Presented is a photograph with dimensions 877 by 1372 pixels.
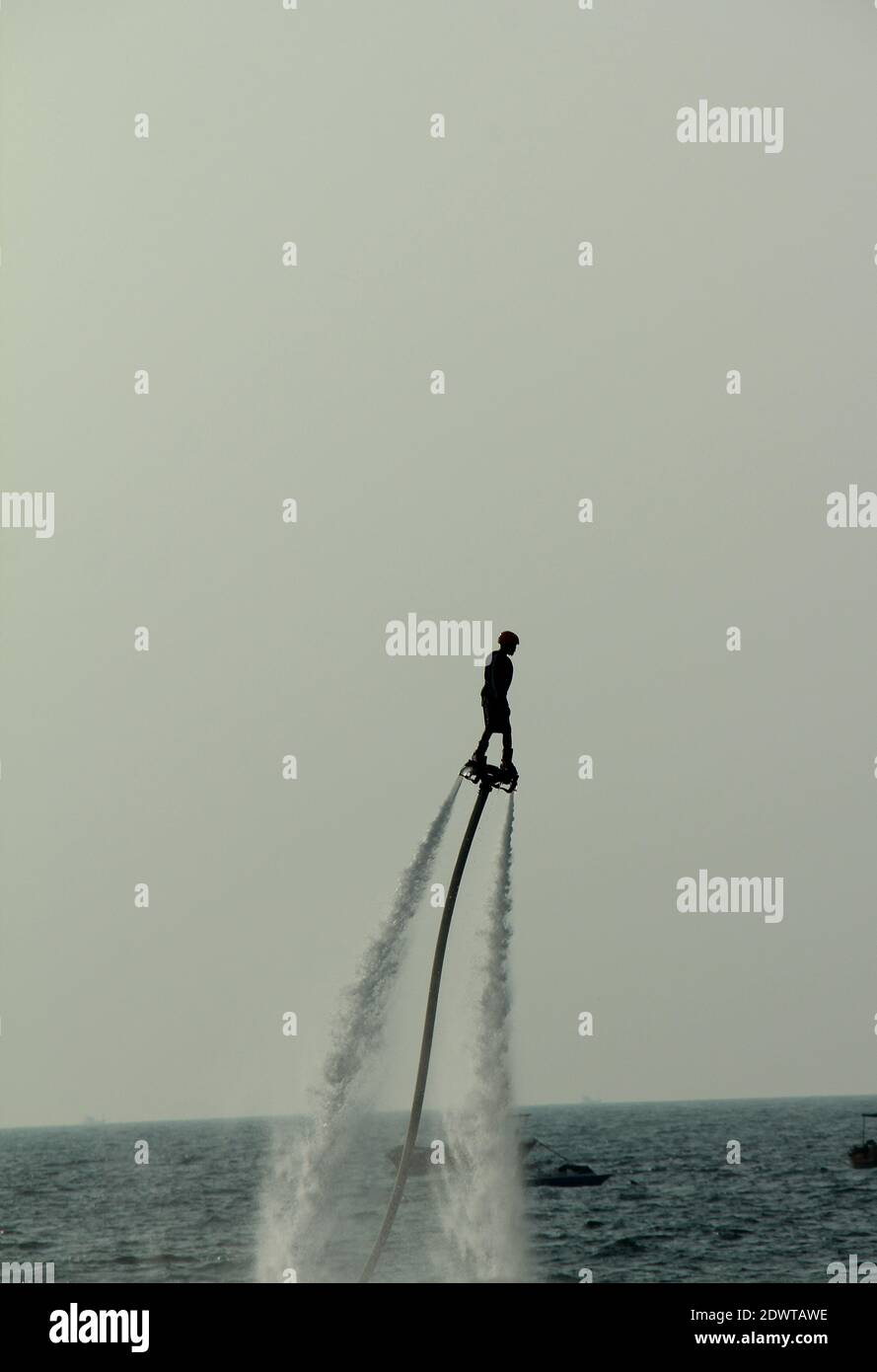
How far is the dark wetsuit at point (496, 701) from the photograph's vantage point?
38844mm

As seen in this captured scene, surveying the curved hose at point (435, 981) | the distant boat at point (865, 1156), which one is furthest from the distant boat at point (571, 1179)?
the curved hose at point (435, 981)

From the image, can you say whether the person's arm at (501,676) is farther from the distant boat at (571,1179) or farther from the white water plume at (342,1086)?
the distant boat at (571,1179)

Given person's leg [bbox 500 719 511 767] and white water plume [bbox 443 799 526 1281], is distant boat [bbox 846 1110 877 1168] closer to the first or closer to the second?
white water plume [bbox 443 799 526 1281]

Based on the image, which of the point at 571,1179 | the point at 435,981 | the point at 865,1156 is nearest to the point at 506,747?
the point at 435,981

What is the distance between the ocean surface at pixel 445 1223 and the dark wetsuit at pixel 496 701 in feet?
43.5

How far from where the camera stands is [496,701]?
38.8 metres

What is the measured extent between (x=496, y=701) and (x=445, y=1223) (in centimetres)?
1698

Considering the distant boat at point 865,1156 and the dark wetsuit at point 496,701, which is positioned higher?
the dark wetsuit at point 496,701

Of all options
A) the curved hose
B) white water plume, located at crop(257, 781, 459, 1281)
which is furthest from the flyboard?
white water plume, located at crop(257, 781, 459, 1281)

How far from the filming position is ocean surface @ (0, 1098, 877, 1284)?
179 feet

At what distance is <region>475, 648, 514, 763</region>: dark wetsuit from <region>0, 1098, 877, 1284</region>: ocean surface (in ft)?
43.5
